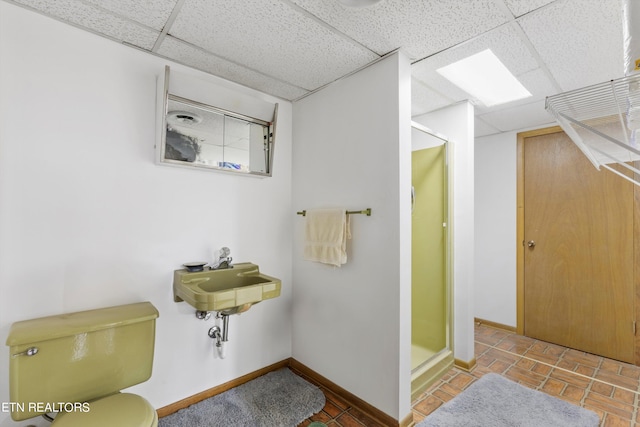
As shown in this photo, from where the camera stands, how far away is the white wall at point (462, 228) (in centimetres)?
247

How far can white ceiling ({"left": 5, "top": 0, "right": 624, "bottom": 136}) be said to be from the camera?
138cm

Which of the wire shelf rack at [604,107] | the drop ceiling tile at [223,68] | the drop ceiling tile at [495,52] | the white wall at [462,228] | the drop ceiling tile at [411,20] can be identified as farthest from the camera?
the white wall at [462,228]

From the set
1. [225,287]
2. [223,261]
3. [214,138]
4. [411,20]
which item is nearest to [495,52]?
[411,20]

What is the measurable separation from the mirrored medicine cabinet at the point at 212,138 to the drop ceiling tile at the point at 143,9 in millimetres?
263

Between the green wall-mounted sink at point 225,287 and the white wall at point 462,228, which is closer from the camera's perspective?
the green wall-mounted sink at point 225,287

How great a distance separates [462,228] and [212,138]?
7.06ft

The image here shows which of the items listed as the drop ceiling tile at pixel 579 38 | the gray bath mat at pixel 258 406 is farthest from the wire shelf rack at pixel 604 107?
the gray bath mat at pixel 258 406

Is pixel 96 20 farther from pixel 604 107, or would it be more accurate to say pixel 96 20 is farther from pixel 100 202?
pixel 604 107

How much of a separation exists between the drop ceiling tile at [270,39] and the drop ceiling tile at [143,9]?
60 mm

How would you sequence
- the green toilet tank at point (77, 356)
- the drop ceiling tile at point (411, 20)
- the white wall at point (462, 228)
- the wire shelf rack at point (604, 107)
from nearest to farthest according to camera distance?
the wire shelf rack at point (604, 107) → the green toilet tank at point (77, 356) → the drop ceiling tile at point (411, 20) → the white wall at point (462, 228)

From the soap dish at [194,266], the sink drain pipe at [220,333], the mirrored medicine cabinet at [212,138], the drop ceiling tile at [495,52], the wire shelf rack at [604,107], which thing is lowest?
the sink drain pipe at [220,333]

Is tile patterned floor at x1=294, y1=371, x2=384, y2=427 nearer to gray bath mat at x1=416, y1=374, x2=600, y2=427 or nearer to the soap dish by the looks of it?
gray bath mat at x1=416, y1=374, x2=600, y2=427

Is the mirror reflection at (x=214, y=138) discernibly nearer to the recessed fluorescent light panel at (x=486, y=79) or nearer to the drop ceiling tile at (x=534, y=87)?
the recessed fluorescent light panel at (x=486, y=79)

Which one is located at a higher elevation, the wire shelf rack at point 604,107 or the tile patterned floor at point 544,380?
the wire shelf rack at point 604,107
